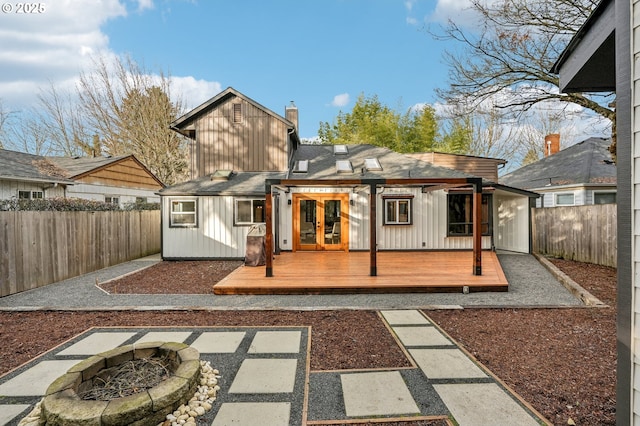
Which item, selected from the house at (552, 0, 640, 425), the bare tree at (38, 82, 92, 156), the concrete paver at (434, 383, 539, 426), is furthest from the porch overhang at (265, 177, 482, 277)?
the bare tree at (38, 82, 92, 156)

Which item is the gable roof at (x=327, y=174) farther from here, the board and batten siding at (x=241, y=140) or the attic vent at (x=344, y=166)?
the board and batten siding at (x=241, y=140)

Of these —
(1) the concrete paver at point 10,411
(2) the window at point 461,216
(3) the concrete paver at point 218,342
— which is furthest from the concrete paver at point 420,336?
(2) the window at point 461,216

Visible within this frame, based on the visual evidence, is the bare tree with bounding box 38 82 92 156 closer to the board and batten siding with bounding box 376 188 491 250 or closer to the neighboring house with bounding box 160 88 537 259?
the neighboring house with bounding box 160 88 537 259

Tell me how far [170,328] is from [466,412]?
356 centimetres

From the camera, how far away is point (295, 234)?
1003cm

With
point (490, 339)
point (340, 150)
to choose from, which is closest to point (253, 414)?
point (490, 339)

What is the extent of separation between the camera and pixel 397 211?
1014cm

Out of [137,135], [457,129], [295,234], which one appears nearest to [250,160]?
[295,234]

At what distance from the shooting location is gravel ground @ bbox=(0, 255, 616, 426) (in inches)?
103

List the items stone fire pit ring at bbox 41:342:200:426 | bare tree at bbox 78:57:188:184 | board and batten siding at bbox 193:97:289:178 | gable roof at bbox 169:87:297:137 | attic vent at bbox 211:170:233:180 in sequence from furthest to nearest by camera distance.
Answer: bare tree at bbox 78:57:188:184 < board and batten siding at bbox 193:97:289:178 < gable roof at bbox 169:87:297:137 < attic vent at bbox 211:170:233:180 < stone fire pit ring at bbox 41:342:200:426

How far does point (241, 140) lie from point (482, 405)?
10.1m

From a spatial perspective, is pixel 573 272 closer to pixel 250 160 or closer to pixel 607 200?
pixel 607 200

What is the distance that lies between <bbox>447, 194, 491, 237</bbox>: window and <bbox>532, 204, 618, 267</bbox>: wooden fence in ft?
5.80

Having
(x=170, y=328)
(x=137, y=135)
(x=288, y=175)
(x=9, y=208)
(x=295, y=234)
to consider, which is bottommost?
(x=170, y=328)
